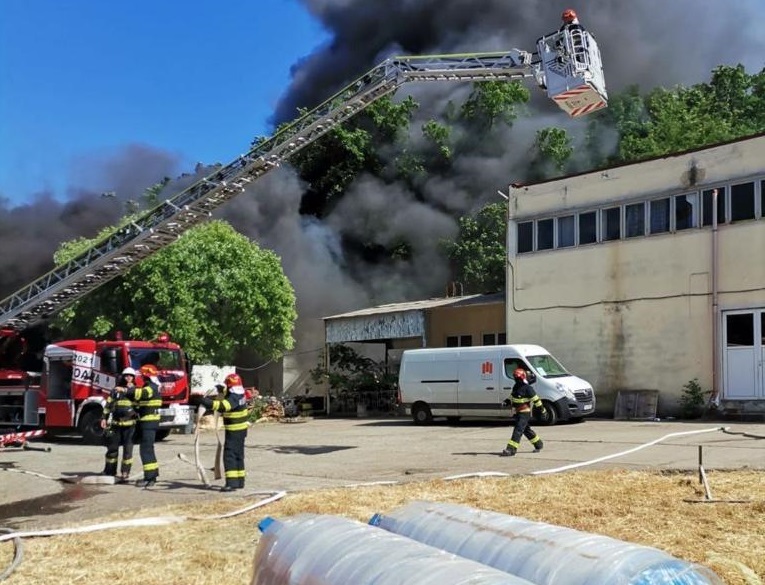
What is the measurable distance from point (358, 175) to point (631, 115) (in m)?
14.7

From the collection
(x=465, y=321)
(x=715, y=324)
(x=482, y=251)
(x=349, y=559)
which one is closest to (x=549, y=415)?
(x=715, y=324)

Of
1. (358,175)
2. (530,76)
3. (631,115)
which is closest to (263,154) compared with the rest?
(530,76)

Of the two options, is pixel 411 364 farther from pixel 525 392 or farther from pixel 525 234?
pixel 525 392

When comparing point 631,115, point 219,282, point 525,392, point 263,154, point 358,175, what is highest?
point 631,115

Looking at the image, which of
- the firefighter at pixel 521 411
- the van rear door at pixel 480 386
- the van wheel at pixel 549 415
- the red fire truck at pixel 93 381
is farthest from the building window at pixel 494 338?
the firefighter at pixel 521 411

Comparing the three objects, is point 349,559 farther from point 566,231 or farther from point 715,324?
point 566,231

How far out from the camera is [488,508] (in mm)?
6852

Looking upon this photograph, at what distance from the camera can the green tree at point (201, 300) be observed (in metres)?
21.2

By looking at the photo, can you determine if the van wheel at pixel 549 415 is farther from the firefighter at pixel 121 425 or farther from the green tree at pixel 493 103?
the green tree at pixel 493 103

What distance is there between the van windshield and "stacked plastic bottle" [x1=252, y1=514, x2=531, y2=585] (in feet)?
44.4

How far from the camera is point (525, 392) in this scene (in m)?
11.2

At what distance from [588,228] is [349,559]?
17487 millimetres

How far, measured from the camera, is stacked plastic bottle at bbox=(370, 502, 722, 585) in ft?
8.51

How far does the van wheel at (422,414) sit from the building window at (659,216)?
6547 millimetres
